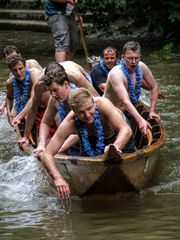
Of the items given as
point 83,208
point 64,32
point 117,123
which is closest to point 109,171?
point 117,123

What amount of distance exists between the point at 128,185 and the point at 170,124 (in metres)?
3.89

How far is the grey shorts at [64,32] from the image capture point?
12.8m

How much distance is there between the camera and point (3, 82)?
14906mm

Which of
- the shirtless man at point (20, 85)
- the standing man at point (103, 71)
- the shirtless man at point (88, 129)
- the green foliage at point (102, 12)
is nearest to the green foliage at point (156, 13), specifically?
the green foliage at point (102, 12)

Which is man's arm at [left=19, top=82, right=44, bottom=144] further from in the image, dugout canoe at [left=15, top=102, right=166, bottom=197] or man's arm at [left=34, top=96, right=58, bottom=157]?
dugout canoe at [left=15, top=102, right=166, bottom=197]

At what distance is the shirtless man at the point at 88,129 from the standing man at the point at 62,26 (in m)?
5.36

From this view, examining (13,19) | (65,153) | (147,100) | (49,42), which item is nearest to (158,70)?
(147,100)

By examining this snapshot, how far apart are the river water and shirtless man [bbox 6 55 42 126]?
0.54 meters

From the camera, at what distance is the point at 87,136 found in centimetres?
735

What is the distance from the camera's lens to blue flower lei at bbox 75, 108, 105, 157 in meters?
7.22

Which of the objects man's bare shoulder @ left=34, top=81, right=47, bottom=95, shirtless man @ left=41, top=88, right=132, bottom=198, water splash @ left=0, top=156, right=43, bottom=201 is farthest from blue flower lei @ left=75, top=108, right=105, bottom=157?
man's bare shoulder @ left=34, top=81, right=47, bottom=95

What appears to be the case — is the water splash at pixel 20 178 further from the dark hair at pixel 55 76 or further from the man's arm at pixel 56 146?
the dark hair at pixel 55 76

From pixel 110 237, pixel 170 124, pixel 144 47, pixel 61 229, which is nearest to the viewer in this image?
pixel 110 237

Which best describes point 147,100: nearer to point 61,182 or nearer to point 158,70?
point 158,70
